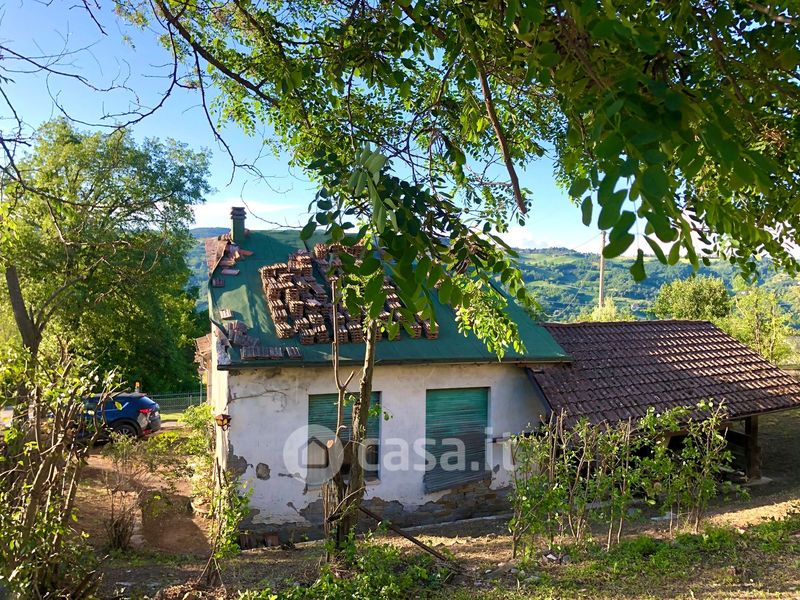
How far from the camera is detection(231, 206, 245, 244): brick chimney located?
10.2 metres

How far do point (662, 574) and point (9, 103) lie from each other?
633 centimetres

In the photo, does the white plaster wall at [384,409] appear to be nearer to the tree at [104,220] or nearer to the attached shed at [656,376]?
the attached shed at [656,376]

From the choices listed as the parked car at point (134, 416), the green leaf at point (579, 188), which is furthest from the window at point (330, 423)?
the parked car at point (134, 416)

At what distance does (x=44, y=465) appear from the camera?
13.1 ft

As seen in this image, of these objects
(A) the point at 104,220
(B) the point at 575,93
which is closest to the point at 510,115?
(B) the point at 575,93

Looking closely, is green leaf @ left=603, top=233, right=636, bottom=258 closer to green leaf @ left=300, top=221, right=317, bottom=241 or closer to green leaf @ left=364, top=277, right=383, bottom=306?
green leaf @ left=364, top=277, right=383, bottom=306

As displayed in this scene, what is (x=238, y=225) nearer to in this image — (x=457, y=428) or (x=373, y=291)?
(x=457, y=428)

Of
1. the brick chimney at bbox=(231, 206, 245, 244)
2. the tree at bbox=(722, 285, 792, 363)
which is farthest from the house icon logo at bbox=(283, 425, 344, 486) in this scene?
the tree at bbox=(722, 285, 792, 363)

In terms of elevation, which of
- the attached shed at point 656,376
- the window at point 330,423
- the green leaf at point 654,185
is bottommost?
the window at point 330,423

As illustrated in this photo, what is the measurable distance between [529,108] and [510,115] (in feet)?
1.30

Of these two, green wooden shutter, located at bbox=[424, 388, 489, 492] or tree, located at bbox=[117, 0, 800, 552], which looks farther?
green wooden shutter, located at bbox=[424, 388, 489, 492]

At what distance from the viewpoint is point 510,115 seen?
18.4ft

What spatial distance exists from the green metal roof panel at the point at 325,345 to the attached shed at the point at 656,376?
567 millimetres

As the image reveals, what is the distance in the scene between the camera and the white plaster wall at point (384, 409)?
784cm
